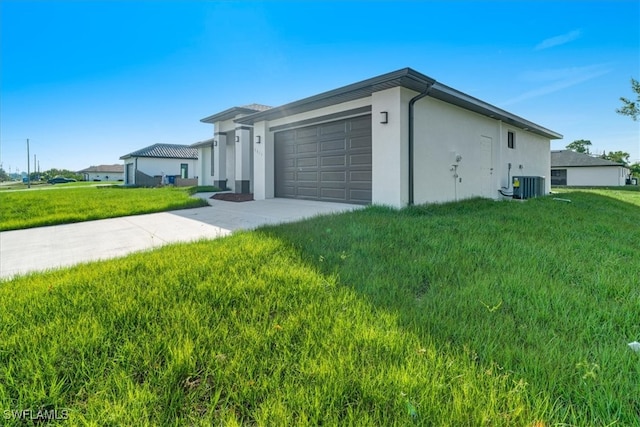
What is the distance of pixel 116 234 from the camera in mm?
5504

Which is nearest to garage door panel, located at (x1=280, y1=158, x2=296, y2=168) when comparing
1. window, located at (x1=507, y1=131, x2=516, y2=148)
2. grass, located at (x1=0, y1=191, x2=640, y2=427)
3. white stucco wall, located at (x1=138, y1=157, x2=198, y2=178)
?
grass, located at (x1=0, y1=191, x2=640, y2=427)

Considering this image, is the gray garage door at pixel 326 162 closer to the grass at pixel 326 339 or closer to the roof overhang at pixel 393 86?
the roof overhang at pixel 393 86

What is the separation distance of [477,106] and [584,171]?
1387 inches

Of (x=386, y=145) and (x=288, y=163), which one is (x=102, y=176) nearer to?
(x=288, y=163)

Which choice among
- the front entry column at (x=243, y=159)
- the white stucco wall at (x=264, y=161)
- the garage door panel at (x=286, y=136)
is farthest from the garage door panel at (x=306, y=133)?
the front entry column at (x=243, y=159)

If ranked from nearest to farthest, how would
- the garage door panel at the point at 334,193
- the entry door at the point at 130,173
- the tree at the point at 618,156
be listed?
the garage door panel at the point at 334,193, the entry door at the point at 130,173, the tree at the point at 618,156

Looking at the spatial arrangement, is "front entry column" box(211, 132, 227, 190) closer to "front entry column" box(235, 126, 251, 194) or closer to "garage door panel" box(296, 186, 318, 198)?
"front entry column" box(235, 126, 251, 194)

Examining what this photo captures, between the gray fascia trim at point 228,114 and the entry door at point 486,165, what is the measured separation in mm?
9894

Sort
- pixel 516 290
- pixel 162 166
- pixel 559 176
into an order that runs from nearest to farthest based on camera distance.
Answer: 1. pixel 516 290
2. pixel 162 166
3. pixel 559 176

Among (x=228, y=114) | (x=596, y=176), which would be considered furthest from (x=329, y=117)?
(x=596, y=176)

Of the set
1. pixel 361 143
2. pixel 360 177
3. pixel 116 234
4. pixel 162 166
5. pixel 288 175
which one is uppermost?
pixel 162 166

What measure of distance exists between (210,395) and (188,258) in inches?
85.8

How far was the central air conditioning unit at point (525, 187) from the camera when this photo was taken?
10.8 metres

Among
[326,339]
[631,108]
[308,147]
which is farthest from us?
[631,108]
